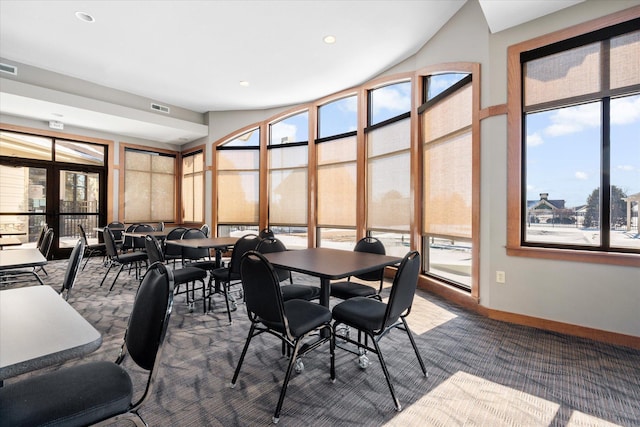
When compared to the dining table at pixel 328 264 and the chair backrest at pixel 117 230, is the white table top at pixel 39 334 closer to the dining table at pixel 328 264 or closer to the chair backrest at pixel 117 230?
the dining table at pixel 328 264

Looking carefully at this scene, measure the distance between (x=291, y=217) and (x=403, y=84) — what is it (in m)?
3.62

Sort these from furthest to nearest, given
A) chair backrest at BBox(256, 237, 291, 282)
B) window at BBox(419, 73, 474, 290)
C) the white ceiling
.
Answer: window at BBox(419, 73, 474, 290), the white ceiling, chair backrest at BBox(256, 237, 291, 282)

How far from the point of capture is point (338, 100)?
6.30m

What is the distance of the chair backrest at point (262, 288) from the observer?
183 centimetres

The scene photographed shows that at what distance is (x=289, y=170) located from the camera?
23.0ft

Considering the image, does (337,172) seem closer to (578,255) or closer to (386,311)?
(578,255)

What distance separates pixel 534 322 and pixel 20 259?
5.07 m

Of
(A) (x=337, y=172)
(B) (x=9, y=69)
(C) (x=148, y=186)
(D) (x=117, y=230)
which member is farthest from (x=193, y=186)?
(A) (x=337, y=172)

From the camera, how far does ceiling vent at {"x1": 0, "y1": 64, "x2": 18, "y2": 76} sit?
5.16m

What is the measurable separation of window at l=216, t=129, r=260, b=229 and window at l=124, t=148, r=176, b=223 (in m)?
2.23

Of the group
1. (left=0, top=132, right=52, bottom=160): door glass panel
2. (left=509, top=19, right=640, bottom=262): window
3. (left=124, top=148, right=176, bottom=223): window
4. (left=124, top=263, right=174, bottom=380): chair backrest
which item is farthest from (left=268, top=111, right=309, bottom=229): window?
(left=124, top=263, right=174, bottom=380): chair backrest

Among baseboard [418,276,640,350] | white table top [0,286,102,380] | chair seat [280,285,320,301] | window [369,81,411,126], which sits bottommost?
baseboard [418,276,640,350]

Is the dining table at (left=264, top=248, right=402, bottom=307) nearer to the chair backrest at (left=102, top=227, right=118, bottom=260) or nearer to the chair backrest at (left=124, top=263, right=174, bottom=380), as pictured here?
the chair backrest at (left=124, top=263, right=174, bottom=380)

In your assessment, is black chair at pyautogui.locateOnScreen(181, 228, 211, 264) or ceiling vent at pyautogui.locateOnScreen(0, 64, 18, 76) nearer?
black chair at pyautogui.locateOnScreen(181, 228, 211, 264)
